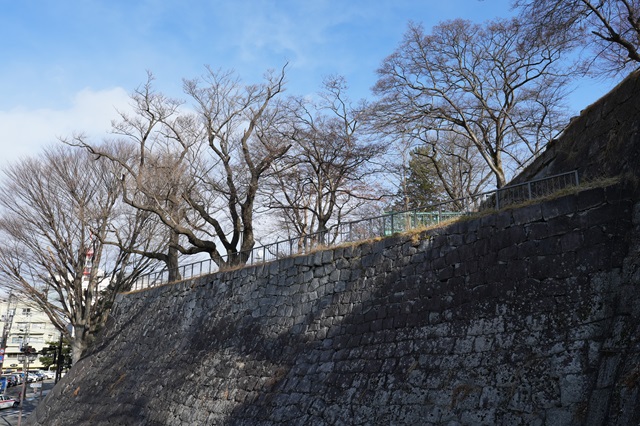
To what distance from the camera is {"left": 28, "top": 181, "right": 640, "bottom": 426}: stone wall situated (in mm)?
6156

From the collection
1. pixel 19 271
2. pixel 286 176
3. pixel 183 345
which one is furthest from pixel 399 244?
pixel 19 271

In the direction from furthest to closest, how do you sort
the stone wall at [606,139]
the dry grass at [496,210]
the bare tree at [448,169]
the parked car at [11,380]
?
the parked car at [11,380], the bare tree at [448,169], the stone wall at [606,139], the dry grass at [496,210]

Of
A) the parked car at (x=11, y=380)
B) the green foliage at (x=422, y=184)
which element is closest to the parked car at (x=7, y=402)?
the parked car at (x=11, y=380)

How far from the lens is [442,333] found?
310 inches

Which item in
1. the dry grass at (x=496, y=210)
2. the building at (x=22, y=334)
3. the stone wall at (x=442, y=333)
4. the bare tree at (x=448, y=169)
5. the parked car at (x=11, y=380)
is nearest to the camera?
the stone wall at (x=442, y=333)

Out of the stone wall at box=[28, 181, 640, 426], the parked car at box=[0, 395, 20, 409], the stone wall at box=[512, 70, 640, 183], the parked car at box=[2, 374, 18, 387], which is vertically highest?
the stone wall at box=[512, 70, 640, 183]

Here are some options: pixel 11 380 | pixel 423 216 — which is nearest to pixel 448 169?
pixel 423 216

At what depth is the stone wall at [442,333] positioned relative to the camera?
616cm

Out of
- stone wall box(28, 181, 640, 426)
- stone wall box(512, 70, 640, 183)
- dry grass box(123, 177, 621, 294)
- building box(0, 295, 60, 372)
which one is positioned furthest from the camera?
building box(0, 295, 60, 372)

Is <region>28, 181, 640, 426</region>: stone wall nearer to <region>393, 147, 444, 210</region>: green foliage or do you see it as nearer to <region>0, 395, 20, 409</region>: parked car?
<region>393, 147, 444, 210</region>: green foliage

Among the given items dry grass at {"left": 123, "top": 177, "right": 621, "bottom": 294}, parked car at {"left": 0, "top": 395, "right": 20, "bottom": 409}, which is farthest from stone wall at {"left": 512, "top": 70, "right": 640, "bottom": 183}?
parked car at {"left": 0, "top": 395, "right": 20, "bottom": 409}

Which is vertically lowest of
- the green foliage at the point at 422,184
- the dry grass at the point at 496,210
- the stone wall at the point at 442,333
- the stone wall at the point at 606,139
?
the stone wall at the point at 442,333

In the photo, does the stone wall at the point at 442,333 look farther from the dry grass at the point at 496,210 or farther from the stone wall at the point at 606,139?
the stone wall at the point at 606,139

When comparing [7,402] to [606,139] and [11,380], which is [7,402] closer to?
[11,380]
